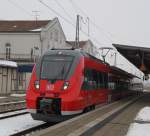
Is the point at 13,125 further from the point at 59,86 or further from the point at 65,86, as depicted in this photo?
the point at 65,86

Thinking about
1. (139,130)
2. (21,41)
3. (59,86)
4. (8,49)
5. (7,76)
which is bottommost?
(139,130)

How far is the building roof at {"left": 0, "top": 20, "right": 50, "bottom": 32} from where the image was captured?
65.3m

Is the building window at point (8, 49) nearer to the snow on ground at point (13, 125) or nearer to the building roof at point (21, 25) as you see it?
the building roof at point (21, 25)

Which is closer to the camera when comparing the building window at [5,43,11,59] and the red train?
the red train

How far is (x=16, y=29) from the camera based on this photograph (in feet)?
214

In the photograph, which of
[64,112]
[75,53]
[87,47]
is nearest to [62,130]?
[64,112]

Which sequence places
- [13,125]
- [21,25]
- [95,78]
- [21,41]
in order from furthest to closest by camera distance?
[21,25], [21,41], [95,78], [13,125]

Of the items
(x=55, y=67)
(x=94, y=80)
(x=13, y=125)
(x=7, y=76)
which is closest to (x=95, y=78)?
(x=94, y=80)

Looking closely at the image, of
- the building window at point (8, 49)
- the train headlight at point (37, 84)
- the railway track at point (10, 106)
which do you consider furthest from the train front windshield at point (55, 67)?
the building window at point (8, 49)

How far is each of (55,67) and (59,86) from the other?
3.26 ft

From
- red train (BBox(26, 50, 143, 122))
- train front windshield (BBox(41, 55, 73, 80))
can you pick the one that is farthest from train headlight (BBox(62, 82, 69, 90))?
train front windshield (BBox(41, 55, 73, 80))

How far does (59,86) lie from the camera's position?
15.8 m

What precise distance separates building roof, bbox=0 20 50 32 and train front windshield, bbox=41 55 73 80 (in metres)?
48.3

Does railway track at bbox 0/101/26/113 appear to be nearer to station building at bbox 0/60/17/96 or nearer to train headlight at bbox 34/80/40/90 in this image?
train headlight at bbox 34/80/40/90
